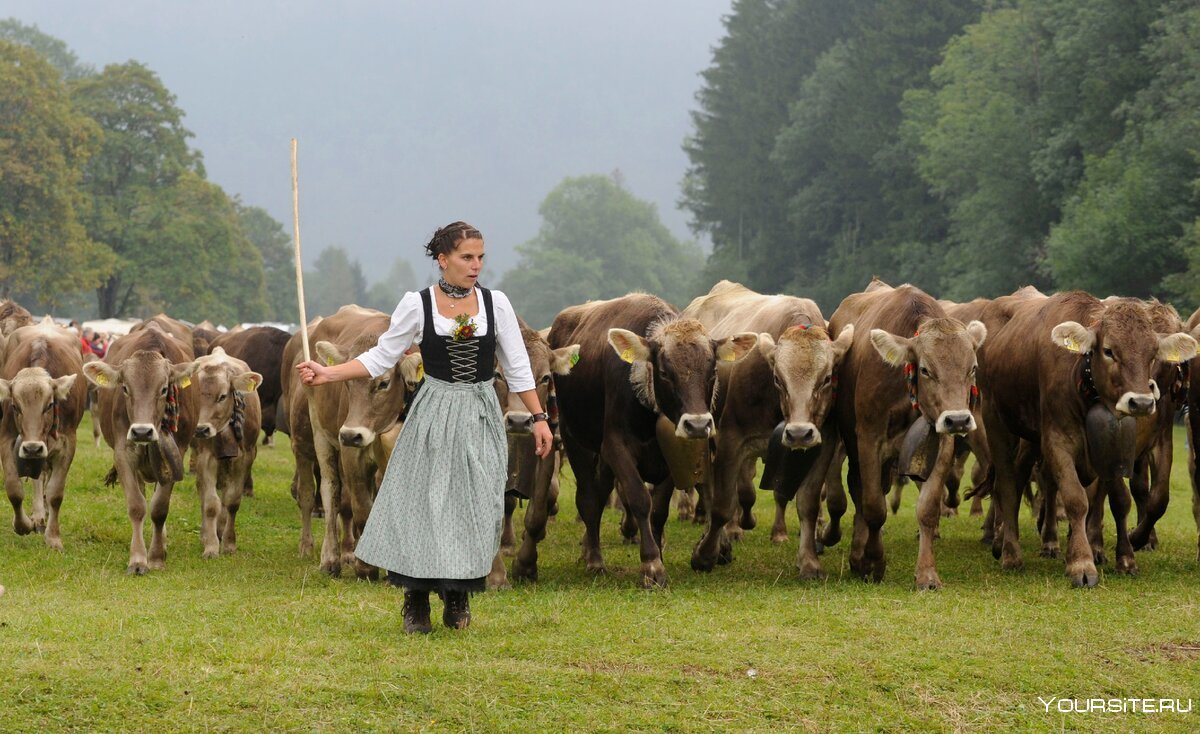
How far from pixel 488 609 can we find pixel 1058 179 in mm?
43661

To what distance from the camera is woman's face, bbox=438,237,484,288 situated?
341 inches

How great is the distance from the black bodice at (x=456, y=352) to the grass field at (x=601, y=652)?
5.15 ft

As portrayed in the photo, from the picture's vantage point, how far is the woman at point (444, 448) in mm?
8570

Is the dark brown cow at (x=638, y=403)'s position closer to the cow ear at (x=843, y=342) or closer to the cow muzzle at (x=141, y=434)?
the cow ear at (x=843, y=342)

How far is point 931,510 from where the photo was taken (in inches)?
440

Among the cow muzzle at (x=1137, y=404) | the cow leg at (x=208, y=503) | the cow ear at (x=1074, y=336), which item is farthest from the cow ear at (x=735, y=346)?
the cow leg at (x=208, y=503)

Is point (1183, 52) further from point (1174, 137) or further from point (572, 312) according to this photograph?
point (572, 312)

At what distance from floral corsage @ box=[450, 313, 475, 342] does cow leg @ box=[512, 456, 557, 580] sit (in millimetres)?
3254

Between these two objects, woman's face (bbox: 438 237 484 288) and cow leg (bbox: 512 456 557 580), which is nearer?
woman's face (bbox: 438 237 484 288)

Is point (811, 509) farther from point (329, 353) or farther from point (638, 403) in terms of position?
point (329, 353)

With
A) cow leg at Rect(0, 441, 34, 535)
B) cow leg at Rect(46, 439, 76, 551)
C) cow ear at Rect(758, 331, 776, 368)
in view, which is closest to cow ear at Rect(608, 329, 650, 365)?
cow ear at Rect(758, 331, 776, 368)

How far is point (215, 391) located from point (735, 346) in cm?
502

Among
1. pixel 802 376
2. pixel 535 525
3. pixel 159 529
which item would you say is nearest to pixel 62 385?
pixel 159 529

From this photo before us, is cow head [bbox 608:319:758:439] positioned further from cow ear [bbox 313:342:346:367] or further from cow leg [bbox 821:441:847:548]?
cow ear [bbox 313:342:346:367]
